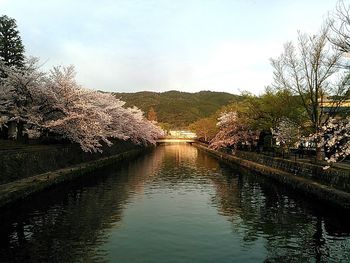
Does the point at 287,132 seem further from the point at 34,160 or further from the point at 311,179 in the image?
the point at 34,160

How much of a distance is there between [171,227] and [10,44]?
49.6 meters

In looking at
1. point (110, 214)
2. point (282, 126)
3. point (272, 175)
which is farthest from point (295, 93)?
point (110, 214)

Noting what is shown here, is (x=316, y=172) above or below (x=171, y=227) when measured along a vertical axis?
above

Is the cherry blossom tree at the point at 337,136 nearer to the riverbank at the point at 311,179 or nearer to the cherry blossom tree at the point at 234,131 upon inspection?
the riverbank at the point at 311,179

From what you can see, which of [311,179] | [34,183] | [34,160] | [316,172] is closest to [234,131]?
[311,179]

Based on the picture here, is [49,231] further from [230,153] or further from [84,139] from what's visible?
[230,153]

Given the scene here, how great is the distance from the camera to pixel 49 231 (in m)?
17.6

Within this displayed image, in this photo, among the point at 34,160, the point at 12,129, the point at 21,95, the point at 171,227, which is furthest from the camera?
the point at 12,129

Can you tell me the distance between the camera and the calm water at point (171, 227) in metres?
14.7

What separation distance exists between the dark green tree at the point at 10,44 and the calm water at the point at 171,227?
35.5 m

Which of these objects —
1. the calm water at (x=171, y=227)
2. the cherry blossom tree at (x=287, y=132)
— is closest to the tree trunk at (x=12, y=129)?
the calm water at (x=171, y=227)

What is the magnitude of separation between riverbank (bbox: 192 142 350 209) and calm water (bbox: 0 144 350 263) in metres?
0.89

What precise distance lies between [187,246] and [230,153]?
5351cm

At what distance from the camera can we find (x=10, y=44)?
58.5m
